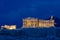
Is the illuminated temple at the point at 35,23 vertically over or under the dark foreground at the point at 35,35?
over

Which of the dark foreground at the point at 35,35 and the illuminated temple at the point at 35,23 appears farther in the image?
the illuminated temple at the point at 35,23

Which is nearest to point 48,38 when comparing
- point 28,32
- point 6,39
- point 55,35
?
point 55,35

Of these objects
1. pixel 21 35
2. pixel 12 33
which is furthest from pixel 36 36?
pixel 12 33

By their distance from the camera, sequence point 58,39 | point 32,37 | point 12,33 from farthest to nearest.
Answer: point 12,33 → point 32,37 → point 58,39

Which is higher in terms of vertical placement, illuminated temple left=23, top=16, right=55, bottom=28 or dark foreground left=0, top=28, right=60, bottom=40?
illuminated temple left=23, top=16, right=55, bottom=28

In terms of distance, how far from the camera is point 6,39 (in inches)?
415

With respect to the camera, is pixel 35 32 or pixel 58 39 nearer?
pixel 58 39

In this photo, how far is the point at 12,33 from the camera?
11.5m

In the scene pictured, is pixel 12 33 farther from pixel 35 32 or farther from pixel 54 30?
pixel 54 30

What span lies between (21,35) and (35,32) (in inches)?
35.2

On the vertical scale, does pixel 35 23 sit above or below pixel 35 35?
above

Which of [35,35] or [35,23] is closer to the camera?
[35,35]

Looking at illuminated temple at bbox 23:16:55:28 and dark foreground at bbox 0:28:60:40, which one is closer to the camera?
dark foreground at bbox 0:28:60:40

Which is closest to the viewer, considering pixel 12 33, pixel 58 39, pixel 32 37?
pixel 58 39
